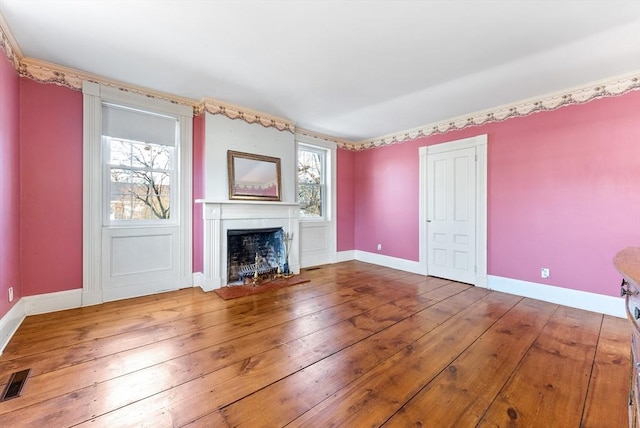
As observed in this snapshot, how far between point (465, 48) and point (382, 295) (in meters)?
2.70

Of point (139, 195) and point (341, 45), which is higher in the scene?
point (341, 45)

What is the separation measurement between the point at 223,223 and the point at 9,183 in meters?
1.94

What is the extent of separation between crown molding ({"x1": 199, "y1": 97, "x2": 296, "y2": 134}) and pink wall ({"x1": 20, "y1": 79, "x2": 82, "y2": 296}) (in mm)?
1272

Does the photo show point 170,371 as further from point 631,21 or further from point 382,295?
point 631,21

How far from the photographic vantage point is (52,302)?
107 inches

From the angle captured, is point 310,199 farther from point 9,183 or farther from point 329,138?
point 9,183

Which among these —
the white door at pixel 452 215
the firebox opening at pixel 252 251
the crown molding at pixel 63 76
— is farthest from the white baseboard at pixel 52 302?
the white door at pixel 452 215

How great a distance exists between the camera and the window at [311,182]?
496 cm

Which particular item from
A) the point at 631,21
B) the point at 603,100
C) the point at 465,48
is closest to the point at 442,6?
the point at 465,48

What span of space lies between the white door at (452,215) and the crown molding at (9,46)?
15.9ft

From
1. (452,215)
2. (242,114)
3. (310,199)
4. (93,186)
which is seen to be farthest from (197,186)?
(452,215)

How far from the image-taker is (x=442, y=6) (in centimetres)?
183

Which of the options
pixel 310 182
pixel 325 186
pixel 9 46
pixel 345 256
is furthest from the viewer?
pixel 345 256

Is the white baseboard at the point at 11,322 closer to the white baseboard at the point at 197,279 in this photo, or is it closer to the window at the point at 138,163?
the window at the point at 138,163
